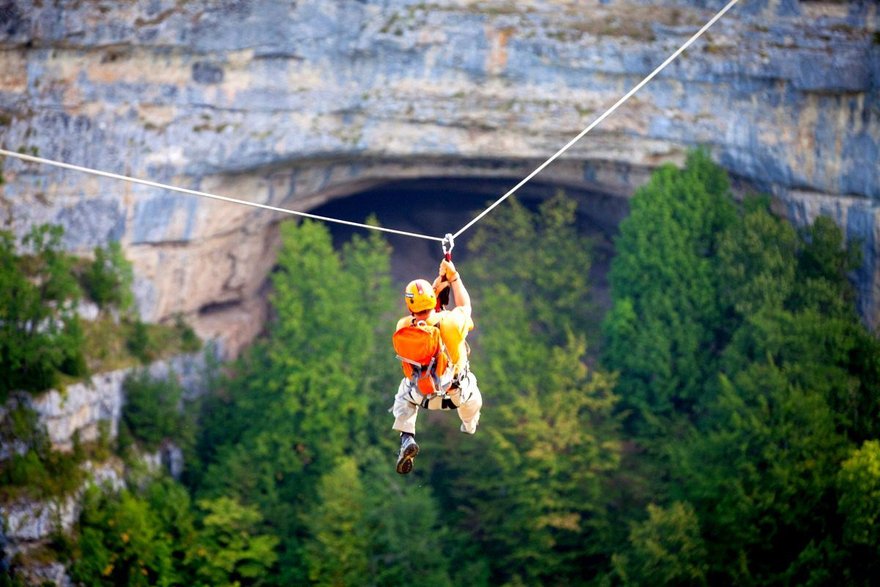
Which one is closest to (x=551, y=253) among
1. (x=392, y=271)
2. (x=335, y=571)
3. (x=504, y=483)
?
(x=392, y=271)

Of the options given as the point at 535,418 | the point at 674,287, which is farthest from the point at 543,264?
the point at 535,418

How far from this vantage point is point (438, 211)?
2920cm

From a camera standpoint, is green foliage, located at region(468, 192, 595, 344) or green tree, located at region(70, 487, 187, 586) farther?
green foliage, located at region(468, 192, 595, 344)

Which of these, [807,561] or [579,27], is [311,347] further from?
[807,561]

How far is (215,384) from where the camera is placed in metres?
25.3

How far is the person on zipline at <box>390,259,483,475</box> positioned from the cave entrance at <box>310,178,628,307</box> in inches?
631

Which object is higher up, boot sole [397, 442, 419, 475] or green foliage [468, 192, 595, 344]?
green foliage [468, 192, 595, 344]

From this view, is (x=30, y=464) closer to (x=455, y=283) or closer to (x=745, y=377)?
(x=745, y=377)

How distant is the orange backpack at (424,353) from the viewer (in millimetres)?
10984

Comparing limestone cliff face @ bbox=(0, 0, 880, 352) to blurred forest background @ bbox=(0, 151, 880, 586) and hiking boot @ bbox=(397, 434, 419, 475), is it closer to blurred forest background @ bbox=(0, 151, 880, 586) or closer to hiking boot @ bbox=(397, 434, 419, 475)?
blurred forest background @ bbox=(0, 151, 880, 586)

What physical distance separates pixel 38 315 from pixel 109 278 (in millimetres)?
1726

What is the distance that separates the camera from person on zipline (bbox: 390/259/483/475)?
10977 millimetres

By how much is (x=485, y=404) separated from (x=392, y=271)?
5.19 metres

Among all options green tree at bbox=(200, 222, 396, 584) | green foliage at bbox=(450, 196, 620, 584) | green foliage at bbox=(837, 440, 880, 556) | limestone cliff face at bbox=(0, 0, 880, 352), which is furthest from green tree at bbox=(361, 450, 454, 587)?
green foliage at bbox=(837, 440, 880, 556)
